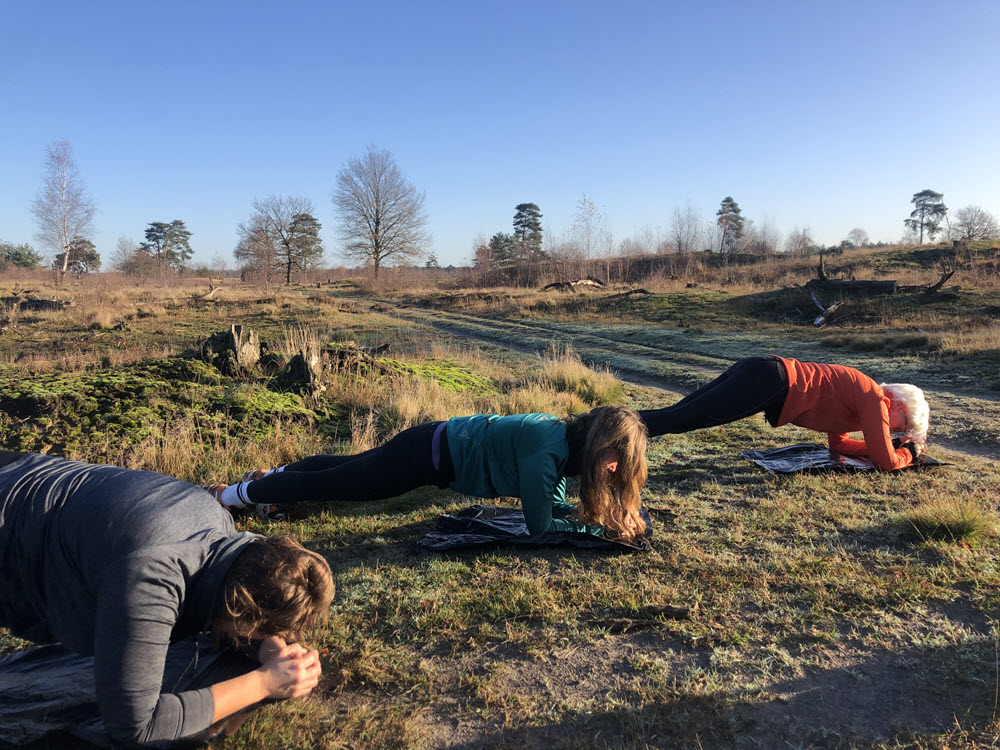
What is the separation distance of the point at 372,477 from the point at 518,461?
0.90m

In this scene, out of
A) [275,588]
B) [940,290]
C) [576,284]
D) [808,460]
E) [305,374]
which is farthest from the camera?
[576,284]

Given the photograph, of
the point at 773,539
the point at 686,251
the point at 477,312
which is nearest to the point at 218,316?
the point at 477,312

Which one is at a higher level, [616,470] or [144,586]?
[144,586]

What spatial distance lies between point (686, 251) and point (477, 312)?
87.3 feet

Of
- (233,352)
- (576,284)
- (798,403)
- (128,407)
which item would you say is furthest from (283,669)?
(576,284)

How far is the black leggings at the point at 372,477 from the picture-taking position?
3.52 m

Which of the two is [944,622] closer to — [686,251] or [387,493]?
[387,493]

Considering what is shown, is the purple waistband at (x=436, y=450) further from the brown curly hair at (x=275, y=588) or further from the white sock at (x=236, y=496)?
the brown curly hair at (x=275, y=588)

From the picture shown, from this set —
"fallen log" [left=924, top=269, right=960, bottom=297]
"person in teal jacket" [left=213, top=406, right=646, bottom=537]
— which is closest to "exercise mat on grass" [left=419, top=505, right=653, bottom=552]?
"person in teal jacket" [left=213, top=406, right=646, bottom=537]

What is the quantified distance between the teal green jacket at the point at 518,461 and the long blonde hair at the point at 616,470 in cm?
19

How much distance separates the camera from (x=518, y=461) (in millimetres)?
3336

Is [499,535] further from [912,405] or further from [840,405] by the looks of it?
[912,405]

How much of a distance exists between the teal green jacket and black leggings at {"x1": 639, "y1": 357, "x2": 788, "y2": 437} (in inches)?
53.1

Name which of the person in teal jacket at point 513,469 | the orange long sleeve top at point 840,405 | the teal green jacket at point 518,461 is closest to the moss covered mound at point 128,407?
the person in teal jacket at point 513,469
